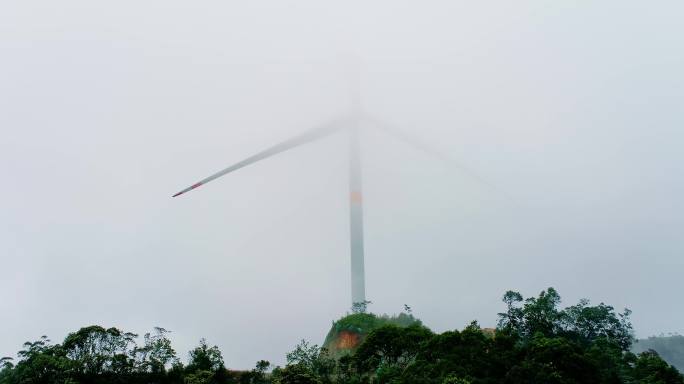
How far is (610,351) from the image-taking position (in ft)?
228

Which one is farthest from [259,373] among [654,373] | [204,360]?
[654,373]

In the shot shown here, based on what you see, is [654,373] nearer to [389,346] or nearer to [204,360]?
[389,346]

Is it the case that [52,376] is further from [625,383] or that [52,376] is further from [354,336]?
[625,383]

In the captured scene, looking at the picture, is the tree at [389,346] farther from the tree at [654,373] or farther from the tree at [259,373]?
the tree at [654,373]

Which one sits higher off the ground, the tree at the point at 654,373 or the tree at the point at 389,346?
the tree at the point at 389,346

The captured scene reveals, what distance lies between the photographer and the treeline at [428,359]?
52.8m

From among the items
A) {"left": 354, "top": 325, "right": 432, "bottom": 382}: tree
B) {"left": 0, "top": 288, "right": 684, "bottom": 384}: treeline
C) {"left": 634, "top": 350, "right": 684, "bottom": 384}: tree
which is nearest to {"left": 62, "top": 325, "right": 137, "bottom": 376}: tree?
{"left": 0, "top": 288, "right": 684, "bottom": 384}: treeline

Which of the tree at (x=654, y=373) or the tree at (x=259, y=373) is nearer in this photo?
the tree at (x=654, y=373)

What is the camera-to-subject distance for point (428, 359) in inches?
2479

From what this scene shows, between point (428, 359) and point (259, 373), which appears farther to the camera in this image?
point (259, 373)

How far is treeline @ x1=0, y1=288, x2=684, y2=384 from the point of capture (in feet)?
173

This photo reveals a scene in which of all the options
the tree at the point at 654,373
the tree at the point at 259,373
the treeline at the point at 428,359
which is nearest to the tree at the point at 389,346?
the treeline at the point at 428,359

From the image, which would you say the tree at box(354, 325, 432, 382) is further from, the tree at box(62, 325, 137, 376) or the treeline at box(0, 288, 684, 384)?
the tree at box(62, 325, 137, 376)

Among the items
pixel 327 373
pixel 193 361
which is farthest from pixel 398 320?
pixel 193 361
